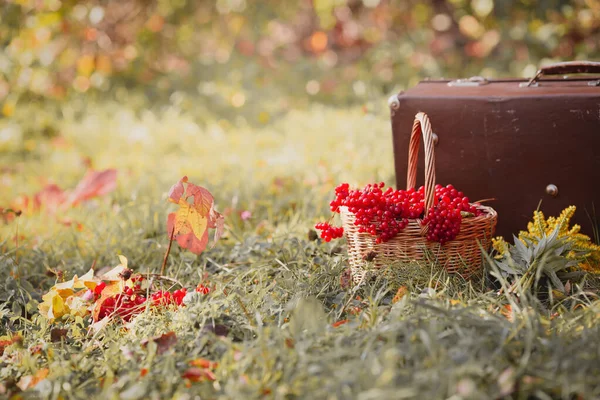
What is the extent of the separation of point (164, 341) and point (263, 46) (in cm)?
563

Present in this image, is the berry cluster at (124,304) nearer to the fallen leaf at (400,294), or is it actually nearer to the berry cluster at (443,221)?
the fallen leaf at (400,294)

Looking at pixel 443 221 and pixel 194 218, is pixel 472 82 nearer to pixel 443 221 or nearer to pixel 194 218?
pixel 443 221

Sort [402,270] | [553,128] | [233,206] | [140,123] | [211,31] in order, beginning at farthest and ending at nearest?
[211,31]
[140,123]
[233,206]
[553,128]
[402,270]

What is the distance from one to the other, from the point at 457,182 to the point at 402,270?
0.67 metres

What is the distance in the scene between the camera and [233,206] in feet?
9.50

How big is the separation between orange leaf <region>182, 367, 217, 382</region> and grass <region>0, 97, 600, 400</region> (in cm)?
2

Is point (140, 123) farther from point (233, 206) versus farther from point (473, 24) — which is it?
point (473, 24)

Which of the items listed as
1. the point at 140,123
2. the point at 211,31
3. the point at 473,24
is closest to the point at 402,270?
the point at 140,123

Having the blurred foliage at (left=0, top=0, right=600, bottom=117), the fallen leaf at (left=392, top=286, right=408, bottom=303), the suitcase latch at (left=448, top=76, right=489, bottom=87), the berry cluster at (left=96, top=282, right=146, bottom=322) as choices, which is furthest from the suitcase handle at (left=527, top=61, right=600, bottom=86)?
the blurred foliage at (left=0, top=0, right=600, bottom=117)

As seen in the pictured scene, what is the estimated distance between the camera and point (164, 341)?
154 centimetres

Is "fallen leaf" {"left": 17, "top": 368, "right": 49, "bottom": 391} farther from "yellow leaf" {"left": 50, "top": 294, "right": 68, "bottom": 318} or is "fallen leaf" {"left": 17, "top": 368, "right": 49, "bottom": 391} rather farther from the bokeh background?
the bokeh background

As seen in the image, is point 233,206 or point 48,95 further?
point 48,95

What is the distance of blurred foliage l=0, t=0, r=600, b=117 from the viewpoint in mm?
5105

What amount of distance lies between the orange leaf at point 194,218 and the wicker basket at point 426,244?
16.3 inches
